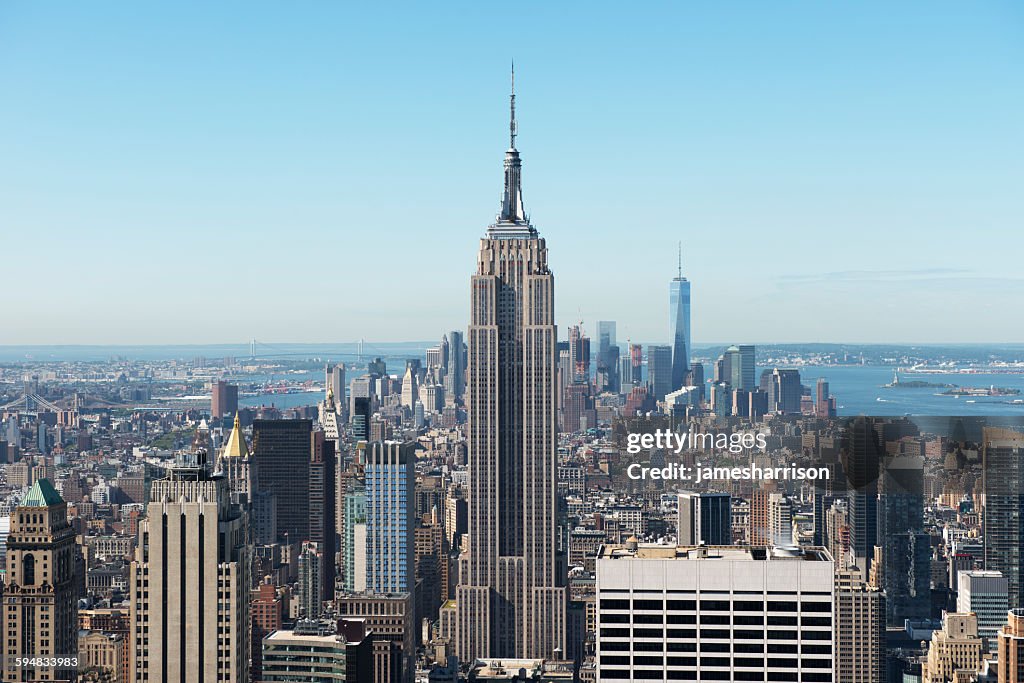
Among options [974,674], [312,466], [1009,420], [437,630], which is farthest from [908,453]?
[312,466]

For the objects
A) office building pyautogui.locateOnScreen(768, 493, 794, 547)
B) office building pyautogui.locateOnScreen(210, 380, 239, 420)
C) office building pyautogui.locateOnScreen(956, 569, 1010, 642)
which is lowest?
office building pyautogui.locateOnScreen(956, 569, 1010, 642)

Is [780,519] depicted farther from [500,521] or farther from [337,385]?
[337,385]

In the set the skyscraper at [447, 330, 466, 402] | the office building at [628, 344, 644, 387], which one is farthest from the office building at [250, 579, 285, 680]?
the office building at [628, 344, 644, 387]

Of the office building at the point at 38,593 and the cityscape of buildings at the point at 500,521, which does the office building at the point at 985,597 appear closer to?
the cityscape of buildings at the point at 500,521

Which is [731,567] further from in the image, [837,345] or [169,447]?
[837,345]

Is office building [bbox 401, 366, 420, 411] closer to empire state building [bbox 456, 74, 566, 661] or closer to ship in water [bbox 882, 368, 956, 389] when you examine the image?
empire state building [bbox 456, 74, 566, 661]

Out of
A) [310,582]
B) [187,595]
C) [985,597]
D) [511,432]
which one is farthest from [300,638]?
[511,432]

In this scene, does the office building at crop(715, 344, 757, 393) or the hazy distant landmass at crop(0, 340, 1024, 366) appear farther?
the office building at crop(715, 344, 757, 393)

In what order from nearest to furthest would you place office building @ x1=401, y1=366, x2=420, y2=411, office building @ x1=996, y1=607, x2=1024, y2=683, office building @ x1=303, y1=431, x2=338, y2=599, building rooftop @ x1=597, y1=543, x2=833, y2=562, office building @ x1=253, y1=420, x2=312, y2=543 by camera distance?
1. building rooftop @ x1=597, y1=543, x2=833, y2=562
2. office building @ x1=996, y1=607, x2=1024, y2=683
3. office building @ x1=303, y1=431, x2=338, y2=599
4. office building @ x1=253, y1=420, x2=312, y2=543
5. office building @ x1=401, y1=366, x2=420, y2=411
